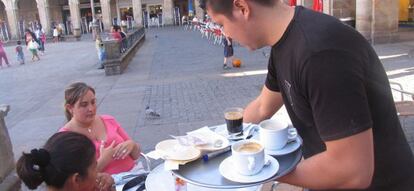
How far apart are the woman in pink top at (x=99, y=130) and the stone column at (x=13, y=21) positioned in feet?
162

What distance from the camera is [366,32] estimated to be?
16.0 m

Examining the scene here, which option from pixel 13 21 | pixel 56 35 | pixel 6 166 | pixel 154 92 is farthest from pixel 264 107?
pixel 13 21

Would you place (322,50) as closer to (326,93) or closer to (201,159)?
(326,93)

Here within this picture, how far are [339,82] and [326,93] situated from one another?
5 cm

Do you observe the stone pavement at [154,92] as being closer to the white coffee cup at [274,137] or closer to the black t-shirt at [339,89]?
the white coffee cup at [274,137]

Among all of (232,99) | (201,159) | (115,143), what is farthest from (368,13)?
(201,159)

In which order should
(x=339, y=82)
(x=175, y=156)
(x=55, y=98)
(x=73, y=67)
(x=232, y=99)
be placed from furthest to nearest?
(x=73, y=67) < (x=55, y=98) < (x=232, y=99) < (x=175, y=156) < (x=339, y=82)

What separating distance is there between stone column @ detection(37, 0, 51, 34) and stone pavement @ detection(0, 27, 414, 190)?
33274mm

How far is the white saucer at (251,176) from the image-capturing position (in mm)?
1490

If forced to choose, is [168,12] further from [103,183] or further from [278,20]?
[278,20]

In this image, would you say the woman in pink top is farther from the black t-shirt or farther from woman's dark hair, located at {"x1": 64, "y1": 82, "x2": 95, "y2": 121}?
the black t-shirt

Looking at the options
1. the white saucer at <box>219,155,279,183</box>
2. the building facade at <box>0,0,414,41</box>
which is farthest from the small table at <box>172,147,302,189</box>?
the building facade at <box>0,0,414,41</box>

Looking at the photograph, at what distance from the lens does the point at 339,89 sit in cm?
126

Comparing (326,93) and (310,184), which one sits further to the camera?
(310,184)
